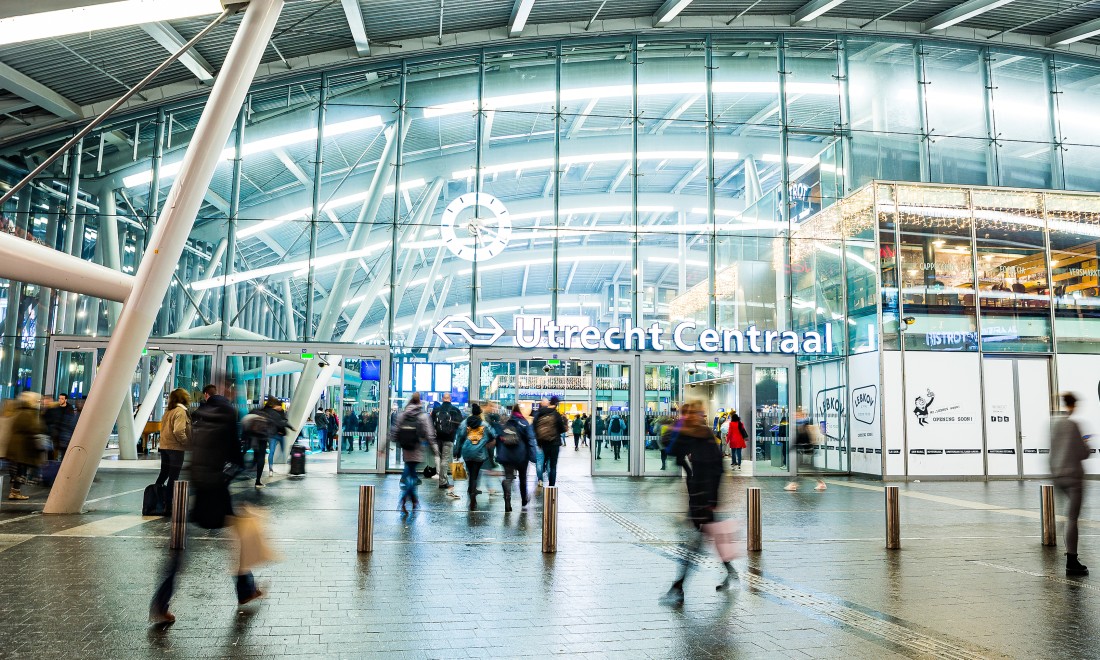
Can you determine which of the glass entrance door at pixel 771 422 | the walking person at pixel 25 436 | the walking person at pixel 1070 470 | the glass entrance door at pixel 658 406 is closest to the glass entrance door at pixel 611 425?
the glass entrance door at pixel 658 406

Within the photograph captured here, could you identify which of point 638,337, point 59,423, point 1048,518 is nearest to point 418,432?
point 59,423

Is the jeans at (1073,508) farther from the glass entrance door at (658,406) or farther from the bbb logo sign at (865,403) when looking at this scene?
the bbb logo sign at (865,403)

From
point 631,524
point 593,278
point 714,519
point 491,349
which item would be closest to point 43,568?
point 714,519

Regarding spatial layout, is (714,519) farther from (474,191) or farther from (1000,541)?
(474,191)

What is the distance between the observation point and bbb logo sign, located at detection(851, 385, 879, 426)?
20542 millimetres

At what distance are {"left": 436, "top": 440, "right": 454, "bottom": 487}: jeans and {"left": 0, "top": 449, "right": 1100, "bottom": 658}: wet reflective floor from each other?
3.80m

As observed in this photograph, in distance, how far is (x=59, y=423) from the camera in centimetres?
1441

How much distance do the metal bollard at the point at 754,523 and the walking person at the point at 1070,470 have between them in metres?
2.97

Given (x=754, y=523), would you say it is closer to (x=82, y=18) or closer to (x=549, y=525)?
(x=549, y=525)

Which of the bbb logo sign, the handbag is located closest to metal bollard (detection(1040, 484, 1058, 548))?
the bbb logo sign

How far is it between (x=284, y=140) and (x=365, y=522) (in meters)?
15.9

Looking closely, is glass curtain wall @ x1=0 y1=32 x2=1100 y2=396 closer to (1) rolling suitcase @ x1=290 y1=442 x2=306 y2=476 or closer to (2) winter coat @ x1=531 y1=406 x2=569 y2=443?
(1) rolling suitcase @ x1=290 y1=442 x2=306 y2=476

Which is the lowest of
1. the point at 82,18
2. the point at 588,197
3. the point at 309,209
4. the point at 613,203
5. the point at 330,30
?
the point at 309,209

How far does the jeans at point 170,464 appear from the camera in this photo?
1135 centimetres
